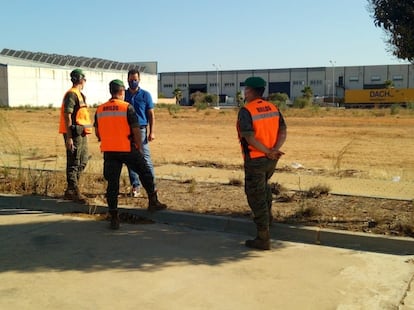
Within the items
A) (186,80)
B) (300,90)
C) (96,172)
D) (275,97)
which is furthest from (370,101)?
(96,172)

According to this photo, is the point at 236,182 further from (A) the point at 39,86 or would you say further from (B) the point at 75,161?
(A) the point at 39,86

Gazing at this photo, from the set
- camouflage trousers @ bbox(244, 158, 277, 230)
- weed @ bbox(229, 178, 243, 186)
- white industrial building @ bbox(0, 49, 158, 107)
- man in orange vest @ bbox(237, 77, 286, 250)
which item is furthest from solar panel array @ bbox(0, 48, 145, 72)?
camouflage trousers @ bbox(244, 158, 277, 230)

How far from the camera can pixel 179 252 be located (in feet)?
19.1

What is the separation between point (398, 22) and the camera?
6.55 m

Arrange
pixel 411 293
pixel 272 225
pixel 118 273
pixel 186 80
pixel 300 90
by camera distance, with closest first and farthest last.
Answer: pixel 411 293 → pixel 118 273 → pixel 272 225 → pixel 300 90 → pixel 186 80

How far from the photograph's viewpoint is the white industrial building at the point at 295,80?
364ft

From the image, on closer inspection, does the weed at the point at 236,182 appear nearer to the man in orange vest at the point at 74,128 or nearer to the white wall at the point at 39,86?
the man in orange vest at the point at 74,128

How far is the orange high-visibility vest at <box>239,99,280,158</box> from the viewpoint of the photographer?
590 cm

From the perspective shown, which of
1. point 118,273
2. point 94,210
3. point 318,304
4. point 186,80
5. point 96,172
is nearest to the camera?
point 318,304

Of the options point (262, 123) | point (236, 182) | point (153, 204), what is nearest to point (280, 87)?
point (236, 182)

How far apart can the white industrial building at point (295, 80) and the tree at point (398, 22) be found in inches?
Result: 3778

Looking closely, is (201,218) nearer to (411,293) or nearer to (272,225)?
(272,225)

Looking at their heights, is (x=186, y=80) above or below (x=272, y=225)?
above

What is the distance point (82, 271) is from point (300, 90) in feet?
388
